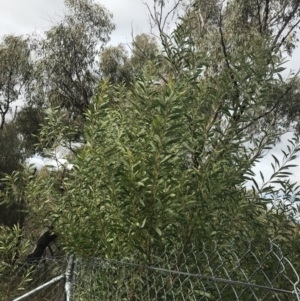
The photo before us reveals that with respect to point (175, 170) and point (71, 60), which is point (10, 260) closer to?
point (175, 170)

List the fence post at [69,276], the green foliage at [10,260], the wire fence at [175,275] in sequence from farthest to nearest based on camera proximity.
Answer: the green foliage at [10,260], the fence post at [69,276], the wire fence at [175,275]

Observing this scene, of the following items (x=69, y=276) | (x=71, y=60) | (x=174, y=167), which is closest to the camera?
(x=174, y=167)

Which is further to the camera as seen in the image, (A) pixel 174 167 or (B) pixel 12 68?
(B) pixel 12 68

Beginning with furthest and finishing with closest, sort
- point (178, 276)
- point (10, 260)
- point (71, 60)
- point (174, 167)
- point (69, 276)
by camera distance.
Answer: point (71, 60) → point (10, 260) → point (69, 276) → point (174, 167) → point (178, 276)

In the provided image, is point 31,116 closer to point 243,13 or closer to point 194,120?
point 243,13

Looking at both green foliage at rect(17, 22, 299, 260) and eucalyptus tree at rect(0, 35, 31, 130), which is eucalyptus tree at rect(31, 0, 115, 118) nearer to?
eucalyptus tree at rect(0, 35, 31, 130)

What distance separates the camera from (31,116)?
14.8 m

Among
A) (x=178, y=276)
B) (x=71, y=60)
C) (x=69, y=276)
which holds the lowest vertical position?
(x=178, y=276)

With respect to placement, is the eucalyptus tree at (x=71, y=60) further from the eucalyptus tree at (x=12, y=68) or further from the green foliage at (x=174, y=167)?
the green foliage at (x=174, y=167)

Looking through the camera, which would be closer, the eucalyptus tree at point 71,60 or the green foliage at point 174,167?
the green foliage at point 174,167

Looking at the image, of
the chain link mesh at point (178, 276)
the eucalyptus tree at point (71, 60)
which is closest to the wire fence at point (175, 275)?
the chain link mesh at point (178, 276)

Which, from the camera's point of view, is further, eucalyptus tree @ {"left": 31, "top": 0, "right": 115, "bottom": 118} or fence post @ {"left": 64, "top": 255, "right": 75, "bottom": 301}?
eucalyptus tree @ {"left": 31, "top": 0, "right": 115, "bottom": 118}

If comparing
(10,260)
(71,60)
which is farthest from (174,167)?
(71,60)

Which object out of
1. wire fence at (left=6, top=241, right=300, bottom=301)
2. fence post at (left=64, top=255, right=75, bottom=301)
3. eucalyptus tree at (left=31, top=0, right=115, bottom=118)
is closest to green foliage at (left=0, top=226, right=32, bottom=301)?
fence post at (left=64, top=255, right=75, bottom=301)
